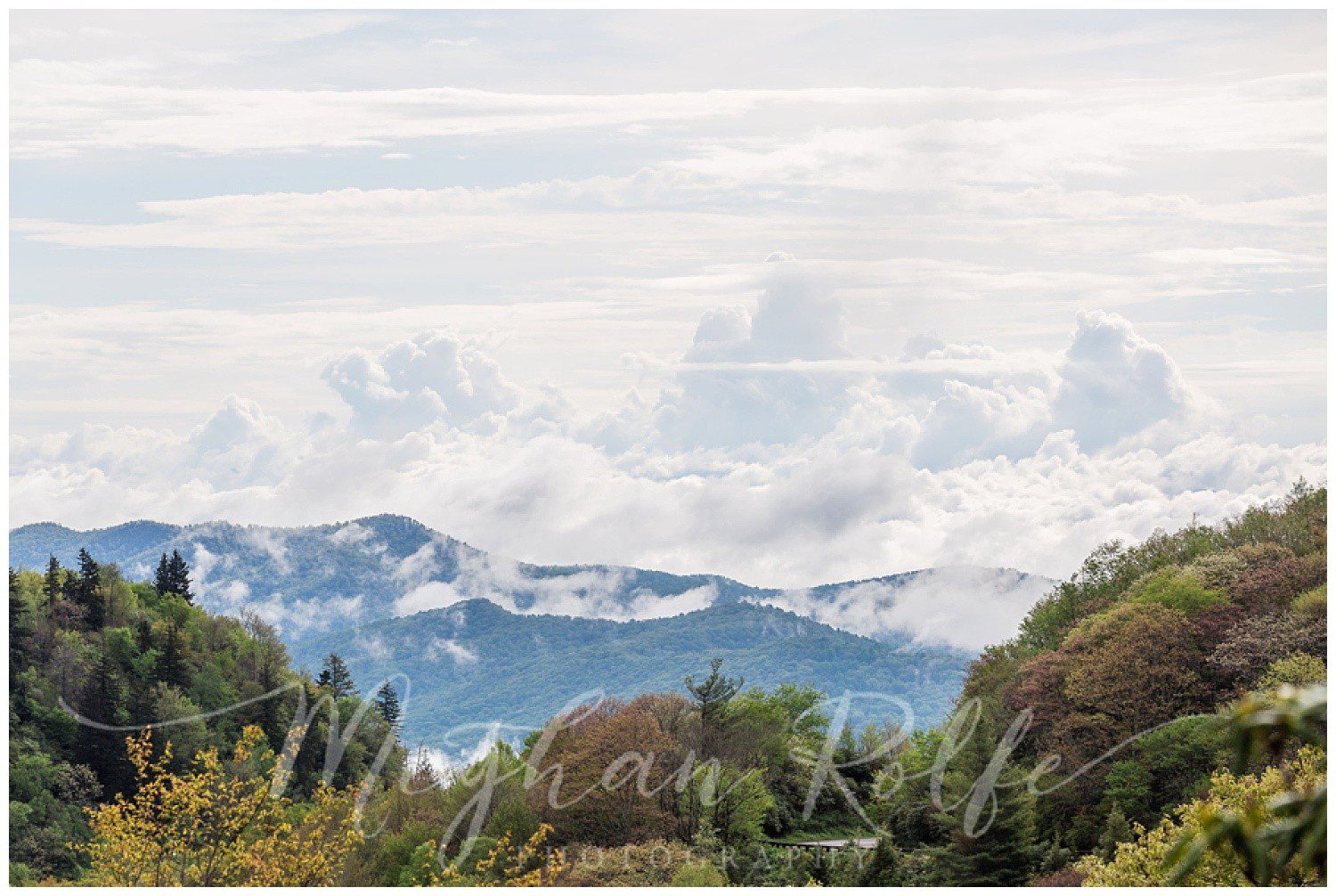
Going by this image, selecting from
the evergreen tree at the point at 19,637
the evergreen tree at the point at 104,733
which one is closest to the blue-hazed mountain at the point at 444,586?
the evergreen tree at the point at 19,637

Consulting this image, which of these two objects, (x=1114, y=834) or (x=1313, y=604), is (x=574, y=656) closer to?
(x=1313, y=604)

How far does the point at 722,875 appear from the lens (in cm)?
2069

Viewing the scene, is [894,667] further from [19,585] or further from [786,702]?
[19,585]

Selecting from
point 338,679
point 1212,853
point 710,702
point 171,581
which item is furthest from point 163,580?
point 1212,853

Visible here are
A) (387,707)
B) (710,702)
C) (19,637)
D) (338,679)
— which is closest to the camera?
(710,702)

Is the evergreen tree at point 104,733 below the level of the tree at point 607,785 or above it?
below

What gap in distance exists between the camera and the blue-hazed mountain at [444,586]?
7869cm

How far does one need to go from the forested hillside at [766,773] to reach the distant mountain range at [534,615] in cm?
3517

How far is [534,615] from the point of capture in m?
97.2

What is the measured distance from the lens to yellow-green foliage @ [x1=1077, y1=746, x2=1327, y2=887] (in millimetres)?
16000

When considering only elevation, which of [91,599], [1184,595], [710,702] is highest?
[1184,595]

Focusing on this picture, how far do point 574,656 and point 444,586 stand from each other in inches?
617

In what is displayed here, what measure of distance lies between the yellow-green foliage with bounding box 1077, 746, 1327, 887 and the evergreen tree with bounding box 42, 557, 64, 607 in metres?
28.8

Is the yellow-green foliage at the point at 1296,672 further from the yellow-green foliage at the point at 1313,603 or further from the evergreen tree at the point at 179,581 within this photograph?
the evergreen tree at the point at 179,581
